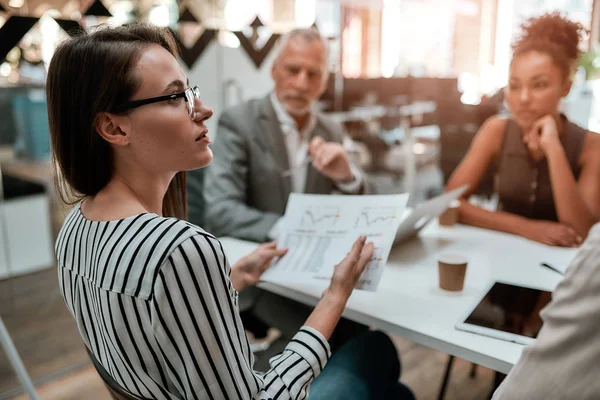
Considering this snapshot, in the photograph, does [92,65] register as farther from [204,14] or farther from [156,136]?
[204,14]

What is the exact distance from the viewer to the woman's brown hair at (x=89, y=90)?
84 centimetres

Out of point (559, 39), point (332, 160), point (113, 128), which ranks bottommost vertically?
point (332, 160)

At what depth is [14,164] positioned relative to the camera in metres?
2.27

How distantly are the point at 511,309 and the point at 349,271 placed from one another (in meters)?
0.38

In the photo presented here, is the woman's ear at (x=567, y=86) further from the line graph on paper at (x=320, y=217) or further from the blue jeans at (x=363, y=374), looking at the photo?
the blue jeans at (x=363, y=374)

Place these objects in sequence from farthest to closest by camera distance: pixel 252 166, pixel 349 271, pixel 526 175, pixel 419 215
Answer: pixel 252 166
pixel 526 175
pixel 419 215
pixel 349 271

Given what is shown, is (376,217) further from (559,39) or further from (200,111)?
(559,39)

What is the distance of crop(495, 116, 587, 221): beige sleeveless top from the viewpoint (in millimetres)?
1575

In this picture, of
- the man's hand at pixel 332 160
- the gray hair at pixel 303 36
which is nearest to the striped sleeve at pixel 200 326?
the man's hand at pixel 332 160

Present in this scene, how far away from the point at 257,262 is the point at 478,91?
1115 millimetres

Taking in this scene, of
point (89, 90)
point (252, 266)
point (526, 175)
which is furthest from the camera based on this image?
point (526, 175)

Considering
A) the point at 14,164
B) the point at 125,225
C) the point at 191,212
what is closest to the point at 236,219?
the point at 191,212

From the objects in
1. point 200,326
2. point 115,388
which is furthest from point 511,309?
point 115,388

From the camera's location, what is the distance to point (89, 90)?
0.85m
